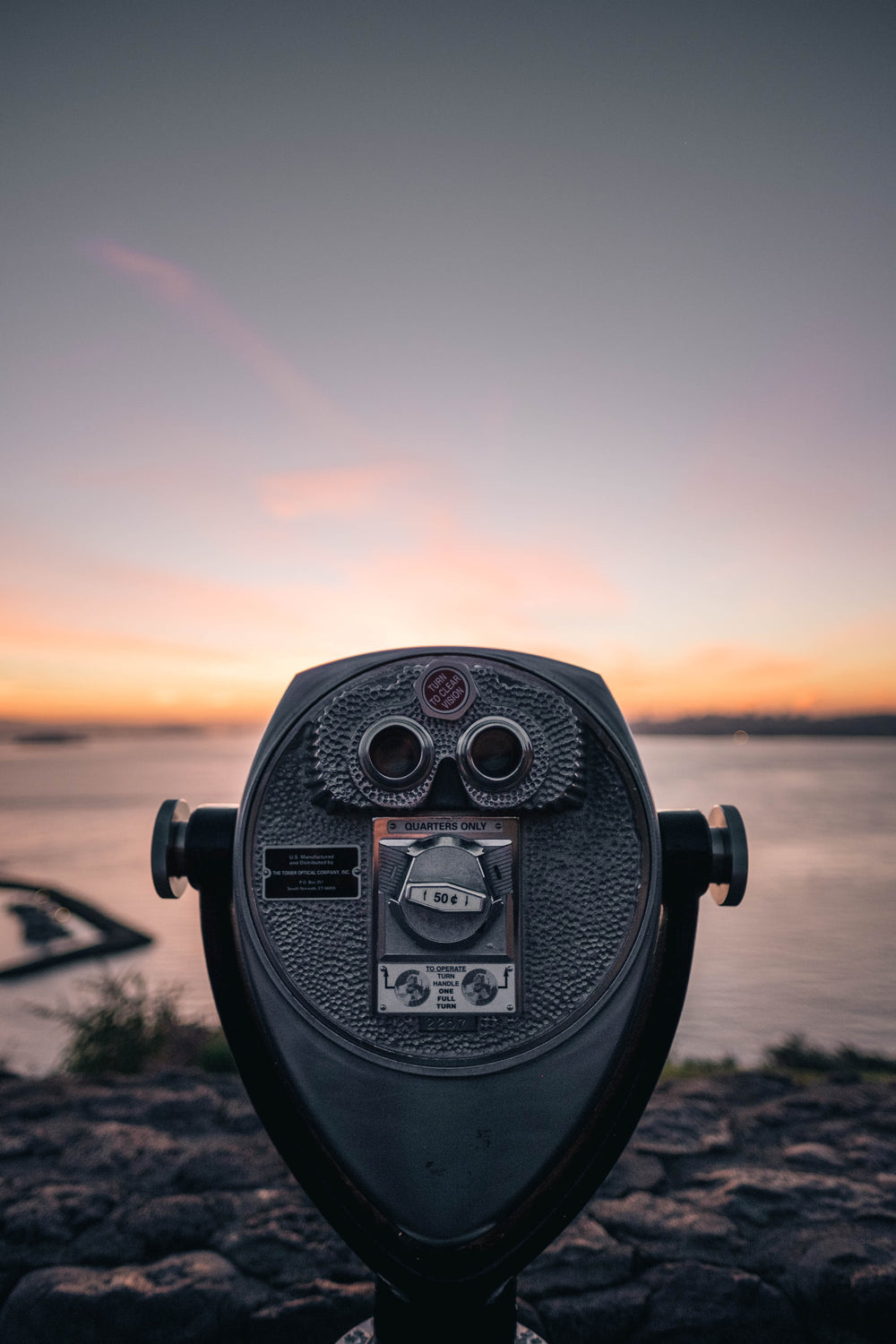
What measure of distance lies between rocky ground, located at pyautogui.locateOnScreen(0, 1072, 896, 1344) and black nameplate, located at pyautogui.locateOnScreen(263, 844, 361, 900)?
46.7 inches

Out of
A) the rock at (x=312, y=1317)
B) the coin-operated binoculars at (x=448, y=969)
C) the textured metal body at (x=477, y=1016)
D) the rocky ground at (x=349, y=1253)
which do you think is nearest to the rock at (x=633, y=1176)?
the rocky ground at (x=349, y=1253)

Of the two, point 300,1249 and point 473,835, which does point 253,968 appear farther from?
point 300,1249

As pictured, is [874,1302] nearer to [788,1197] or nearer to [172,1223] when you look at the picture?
[788,1197]

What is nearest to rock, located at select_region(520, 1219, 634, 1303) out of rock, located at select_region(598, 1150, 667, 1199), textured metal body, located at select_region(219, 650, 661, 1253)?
rock, located at select_region(598, 1150, 667, 1199)

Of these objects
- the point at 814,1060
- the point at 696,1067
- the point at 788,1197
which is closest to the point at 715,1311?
the point at 788,1197

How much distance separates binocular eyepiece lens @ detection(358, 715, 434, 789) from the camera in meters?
1.37

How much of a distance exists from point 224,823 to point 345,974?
35cm

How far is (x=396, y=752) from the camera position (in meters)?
1.42

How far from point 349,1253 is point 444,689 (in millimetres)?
1567

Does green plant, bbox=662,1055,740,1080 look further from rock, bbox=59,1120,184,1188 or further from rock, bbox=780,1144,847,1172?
rock, bbox=59,1120,184,1188

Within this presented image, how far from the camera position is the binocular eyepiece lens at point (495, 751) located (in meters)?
1.38

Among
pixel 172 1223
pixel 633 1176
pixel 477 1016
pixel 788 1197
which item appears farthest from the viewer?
pixel 633 1176

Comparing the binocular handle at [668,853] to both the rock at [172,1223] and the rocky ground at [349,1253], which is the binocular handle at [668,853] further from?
the rock at [172,1223]

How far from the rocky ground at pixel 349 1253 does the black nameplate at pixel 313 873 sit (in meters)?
1.19
